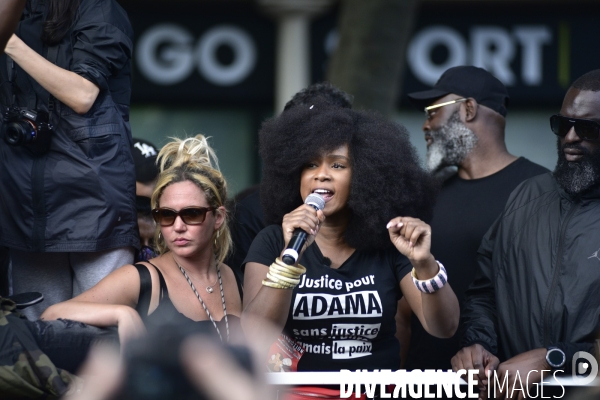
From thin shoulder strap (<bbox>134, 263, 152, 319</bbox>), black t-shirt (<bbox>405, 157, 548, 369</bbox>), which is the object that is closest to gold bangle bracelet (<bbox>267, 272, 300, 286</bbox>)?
thin shoulder strap (<bbox>134, 263, 152, 319</bbox>)

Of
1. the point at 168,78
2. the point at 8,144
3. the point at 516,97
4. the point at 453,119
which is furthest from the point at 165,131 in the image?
the point at 8,144

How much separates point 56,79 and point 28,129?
0.78ft

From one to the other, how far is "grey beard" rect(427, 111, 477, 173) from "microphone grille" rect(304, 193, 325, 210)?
5.57 ft

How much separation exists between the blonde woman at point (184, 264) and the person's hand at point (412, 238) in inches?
29.2

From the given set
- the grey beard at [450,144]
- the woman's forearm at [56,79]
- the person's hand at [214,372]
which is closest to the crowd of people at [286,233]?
the woman's forearm at [56,79]

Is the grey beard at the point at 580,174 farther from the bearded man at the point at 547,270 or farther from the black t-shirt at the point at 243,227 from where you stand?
the black t-shirt at the point at 243,227

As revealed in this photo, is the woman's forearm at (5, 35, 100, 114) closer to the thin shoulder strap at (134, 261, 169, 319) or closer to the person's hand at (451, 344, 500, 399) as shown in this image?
the thin shoulder strap at (134, 261, 169, 319)

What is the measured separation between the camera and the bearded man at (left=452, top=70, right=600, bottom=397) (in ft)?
12.9

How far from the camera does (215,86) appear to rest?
11219mm

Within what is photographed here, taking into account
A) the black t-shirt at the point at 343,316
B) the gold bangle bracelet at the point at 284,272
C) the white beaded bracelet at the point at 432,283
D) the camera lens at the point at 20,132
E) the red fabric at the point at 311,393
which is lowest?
the red fabric at the point at 311,393

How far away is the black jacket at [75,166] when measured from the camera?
4.00 metres

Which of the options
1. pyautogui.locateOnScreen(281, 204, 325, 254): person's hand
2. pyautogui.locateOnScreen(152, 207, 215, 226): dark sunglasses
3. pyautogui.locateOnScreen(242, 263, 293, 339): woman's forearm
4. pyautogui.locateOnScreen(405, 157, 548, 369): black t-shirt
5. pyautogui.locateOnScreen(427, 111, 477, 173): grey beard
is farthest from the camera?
pyautogui.locateOnScreen(427, 111, 477, 173): grey beard

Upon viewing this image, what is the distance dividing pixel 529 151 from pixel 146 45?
477 centimetres

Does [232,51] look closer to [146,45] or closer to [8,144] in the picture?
[146,45]
